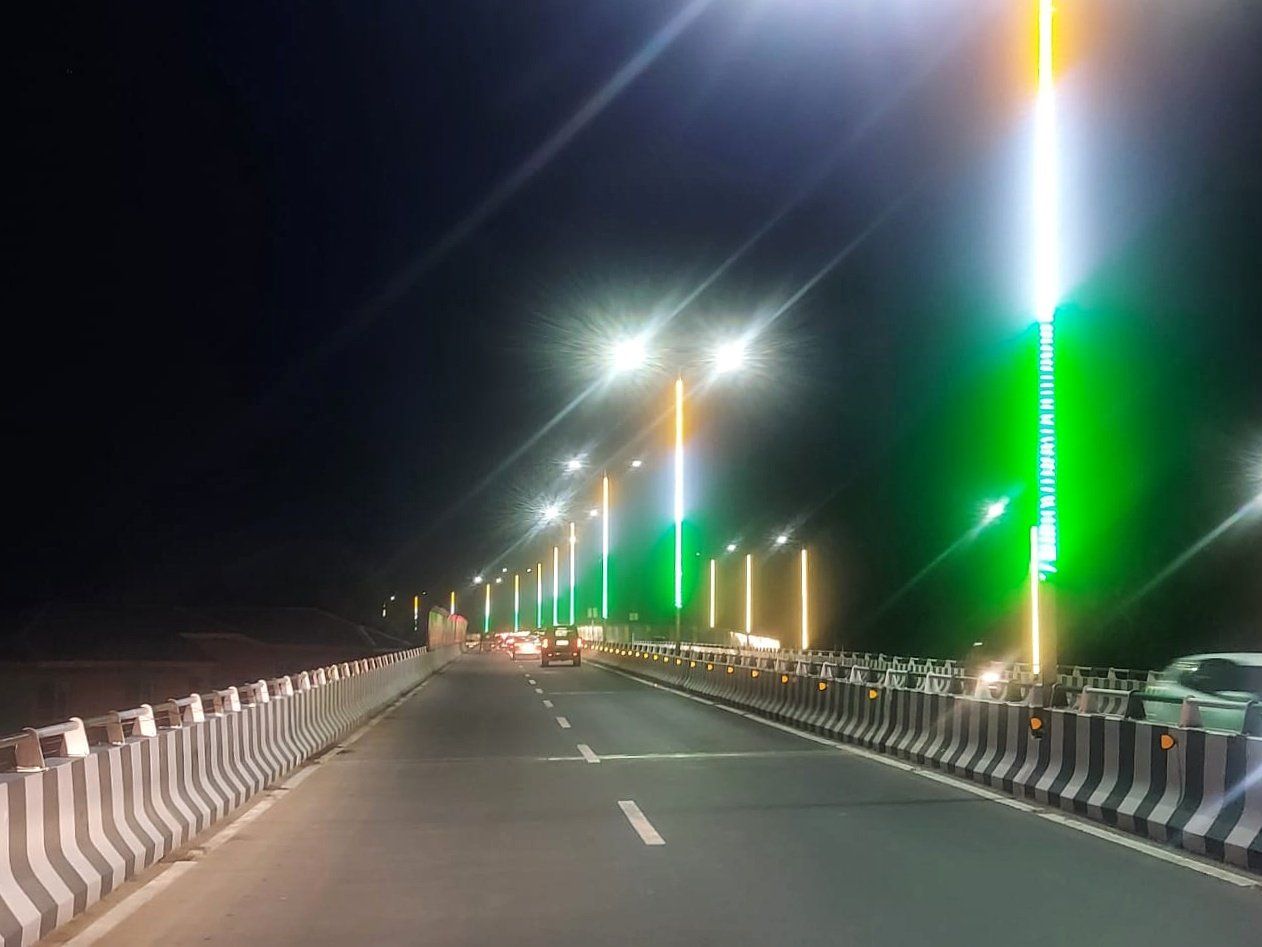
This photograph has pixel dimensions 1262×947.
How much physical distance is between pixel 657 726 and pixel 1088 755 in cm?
1199

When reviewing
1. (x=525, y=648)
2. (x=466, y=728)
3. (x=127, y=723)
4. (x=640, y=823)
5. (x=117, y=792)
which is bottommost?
(x=525, y=648)

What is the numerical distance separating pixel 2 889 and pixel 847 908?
16.0 feet

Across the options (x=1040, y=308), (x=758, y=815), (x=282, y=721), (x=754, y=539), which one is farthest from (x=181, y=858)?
(x=754, y=539)

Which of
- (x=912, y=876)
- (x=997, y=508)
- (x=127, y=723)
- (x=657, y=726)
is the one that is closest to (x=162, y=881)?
(x=127, y=723)

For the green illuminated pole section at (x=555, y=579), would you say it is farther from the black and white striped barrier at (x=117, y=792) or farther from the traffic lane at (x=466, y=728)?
the black and white striped barrier at (x=117, y=792)

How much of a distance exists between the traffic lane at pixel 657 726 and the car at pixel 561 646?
24275 mm

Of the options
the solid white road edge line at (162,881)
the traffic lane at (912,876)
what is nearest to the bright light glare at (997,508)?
the traffic lane at (912,876)

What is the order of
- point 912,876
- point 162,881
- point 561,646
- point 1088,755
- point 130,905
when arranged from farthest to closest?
point 561,646, point 1088,755, point 912,876, point 162,881, point 130,905

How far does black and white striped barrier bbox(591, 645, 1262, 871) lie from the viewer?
1005 cm

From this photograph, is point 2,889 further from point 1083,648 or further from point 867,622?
point 867,622

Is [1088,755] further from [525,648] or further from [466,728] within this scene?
[525,648]

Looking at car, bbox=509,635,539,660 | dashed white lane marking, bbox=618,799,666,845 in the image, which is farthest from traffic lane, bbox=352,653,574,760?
car, bbox=509,635,539,660

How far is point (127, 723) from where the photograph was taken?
484 inches

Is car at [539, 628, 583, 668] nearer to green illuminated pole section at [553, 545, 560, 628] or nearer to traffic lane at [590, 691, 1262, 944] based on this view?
green illuminated pole section at [553, 545, 560, 628]
